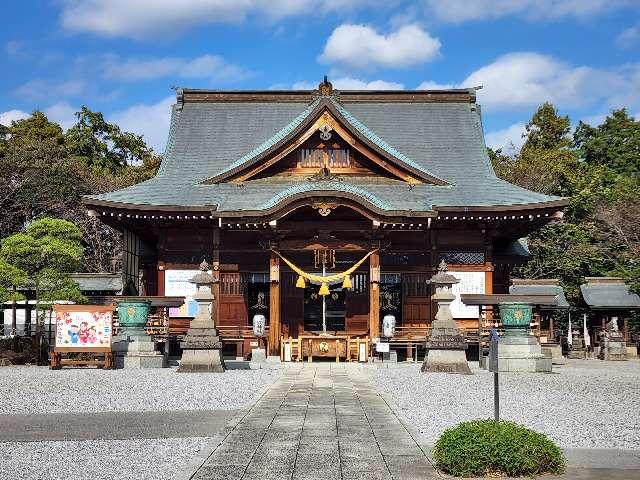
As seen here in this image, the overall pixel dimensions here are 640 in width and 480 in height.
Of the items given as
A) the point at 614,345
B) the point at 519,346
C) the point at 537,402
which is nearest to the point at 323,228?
the point at 519,346

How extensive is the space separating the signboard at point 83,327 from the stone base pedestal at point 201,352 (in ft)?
7.78

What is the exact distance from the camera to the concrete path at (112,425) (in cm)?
975

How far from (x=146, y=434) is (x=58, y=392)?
601cm

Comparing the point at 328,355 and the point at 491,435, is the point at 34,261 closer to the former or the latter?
the point at 328,355

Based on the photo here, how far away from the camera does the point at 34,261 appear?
75.7 ft

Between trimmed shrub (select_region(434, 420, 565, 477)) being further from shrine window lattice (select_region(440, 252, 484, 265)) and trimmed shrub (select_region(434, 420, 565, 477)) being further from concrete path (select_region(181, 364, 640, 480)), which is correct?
shrine window lattice (select_region(440, 252, 484, 265))

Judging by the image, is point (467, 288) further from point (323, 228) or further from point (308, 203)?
point (308, 203)

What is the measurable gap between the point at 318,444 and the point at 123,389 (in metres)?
7.83

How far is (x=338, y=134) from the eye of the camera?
27.3 meters

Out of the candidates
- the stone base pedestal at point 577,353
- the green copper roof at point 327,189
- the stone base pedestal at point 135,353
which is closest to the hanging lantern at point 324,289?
the green copper roof at point 327,189

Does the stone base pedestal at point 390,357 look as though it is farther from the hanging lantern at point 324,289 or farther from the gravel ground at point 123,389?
the gravel ground at point 123,389

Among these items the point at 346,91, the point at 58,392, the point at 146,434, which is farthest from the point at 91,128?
the point at 146,434

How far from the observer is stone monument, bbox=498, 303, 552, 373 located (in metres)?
20.7

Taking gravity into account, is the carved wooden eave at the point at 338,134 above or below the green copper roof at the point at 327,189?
above
